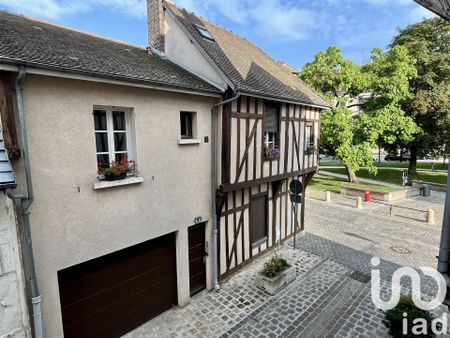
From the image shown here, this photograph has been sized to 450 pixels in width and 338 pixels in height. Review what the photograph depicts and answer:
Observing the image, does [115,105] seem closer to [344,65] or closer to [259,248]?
[259,248]

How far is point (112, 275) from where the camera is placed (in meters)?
5.64

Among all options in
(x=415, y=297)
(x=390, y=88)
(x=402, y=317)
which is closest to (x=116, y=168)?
(x=402, y=317)

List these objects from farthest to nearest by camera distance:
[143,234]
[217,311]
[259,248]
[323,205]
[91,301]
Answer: [323,205] < [259,248] < [217,311] < [143,234] < [91,301]

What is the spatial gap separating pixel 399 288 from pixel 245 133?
20.7 feet

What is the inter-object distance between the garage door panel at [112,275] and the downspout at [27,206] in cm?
64

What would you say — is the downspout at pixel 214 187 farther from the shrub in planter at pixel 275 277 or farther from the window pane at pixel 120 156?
the window pane at pixel 120 156

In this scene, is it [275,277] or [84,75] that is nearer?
[84,75]

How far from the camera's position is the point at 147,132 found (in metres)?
5.66

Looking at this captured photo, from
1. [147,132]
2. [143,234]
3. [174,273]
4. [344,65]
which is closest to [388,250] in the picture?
[174,273]

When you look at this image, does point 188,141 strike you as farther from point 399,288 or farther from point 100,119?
point 399,288

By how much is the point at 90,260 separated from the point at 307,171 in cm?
837

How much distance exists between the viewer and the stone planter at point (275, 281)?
727 centimetres

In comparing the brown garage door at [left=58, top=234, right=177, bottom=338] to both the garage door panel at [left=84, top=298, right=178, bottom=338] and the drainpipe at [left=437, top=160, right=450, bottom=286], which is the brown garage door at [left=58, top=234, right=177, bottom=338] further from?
the drainpipe at [left=437, top=160, right=450, bottom=286]

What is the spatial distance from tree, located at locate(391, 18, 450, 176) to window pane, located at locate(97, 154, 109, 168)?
2150 centimetres
